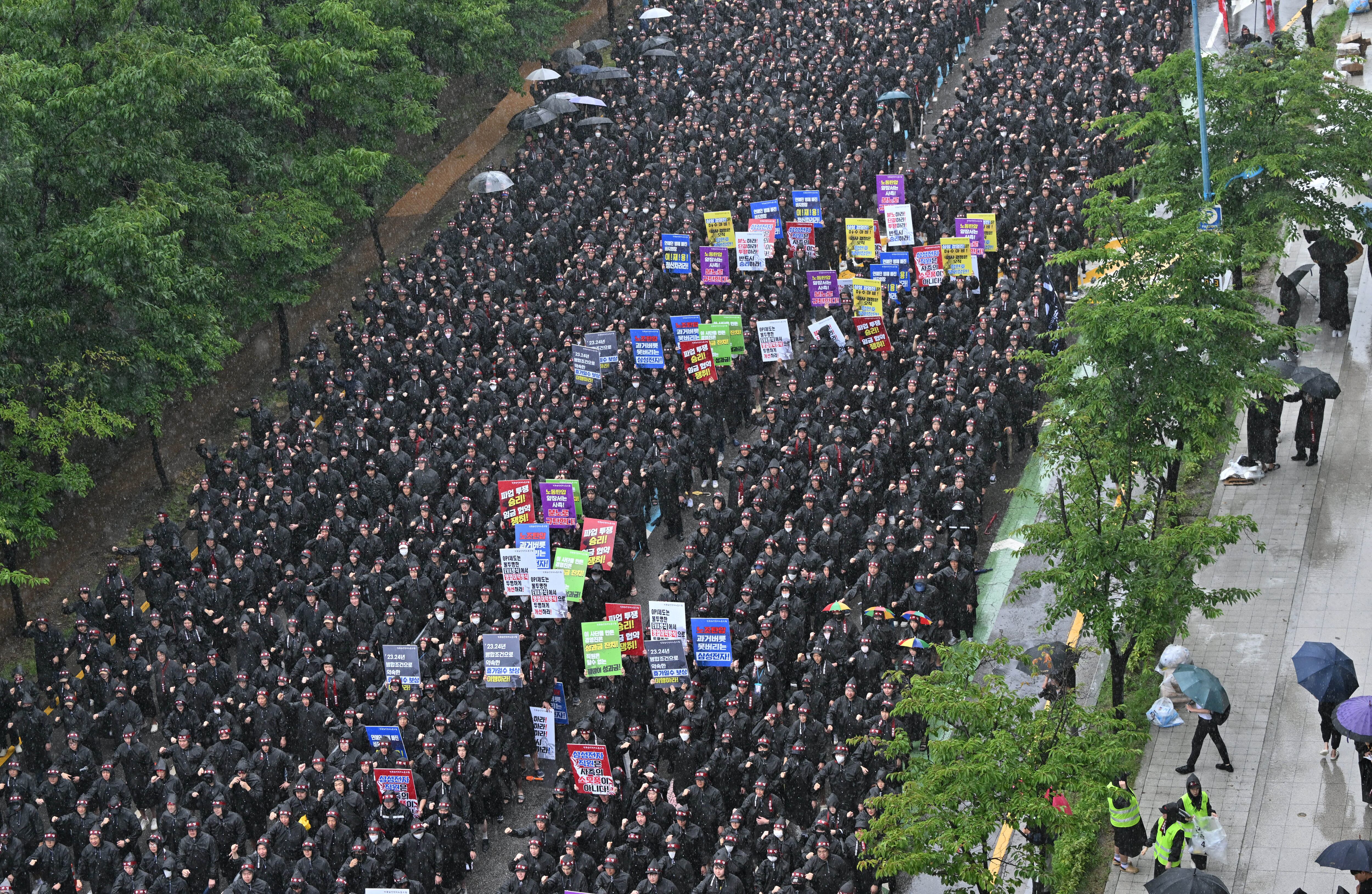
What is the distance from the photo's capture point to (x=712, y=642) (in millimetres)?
20562

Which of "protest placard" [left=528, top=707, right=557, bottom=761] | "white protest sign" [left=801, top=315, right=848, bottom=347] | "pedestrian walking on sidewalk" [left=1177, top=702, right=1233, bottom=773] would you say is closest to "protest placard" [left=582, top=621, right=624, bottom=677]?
"protest placard" [left=528, top=707, right=557, bottom=761]

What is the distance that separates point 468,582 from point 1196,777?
9982 mm

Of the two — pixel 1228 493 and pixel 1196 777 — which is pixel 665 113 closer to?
pixel 1228 493

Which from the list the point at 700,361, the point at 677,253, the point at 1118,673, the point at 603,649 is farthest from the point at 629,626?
the point at 677,253

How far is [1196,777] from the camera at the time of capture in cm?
1711

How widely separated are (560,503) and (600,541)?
1.24 meters

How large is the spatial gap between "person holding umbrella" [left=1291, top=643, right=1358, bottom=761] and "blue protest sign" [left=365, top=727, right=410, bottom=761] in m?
10.0

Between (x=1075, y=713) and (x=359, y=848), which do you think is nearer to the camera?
(x=1075, y=713)

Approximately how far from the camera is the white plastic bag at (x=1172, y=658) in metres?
19.0

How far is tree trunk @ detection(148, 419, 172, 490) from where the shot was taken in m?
31.1

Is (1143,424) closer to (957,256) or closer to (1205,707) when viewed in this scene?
(1205,707)

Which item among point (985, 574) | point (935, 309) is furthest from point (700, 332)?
point (985, 574)

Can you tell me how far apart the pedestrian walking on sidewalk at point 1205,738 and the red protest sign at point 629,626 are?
261 inches

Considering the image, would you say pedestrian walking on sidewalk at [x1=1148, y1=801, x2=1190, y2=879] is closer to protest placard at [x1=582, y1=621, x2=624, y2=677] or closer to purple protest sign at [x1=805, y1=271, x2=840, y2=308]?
protest placard at [x1=582, y1=621, x2=624, y2=677]
